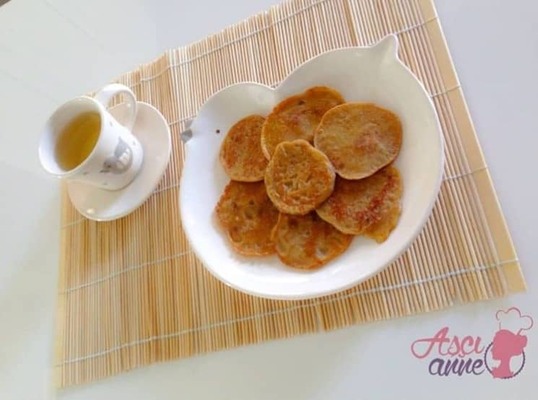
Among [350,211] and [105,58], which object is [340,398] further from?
[105,58]

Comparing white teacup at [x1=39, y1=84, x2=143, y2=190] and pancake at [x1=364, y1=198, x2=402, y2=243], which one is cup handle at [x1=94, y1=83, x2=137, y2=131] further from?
pancake at [x1=364, y1=198, x2=402, y2=243]

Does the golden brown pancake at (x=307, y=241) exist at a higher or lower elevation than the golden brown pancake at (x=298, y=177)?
lower

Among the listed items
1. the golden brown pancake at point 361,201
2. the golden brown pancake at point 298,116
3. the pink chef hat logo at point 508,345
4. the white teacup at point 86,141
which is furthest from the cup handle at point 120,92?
the pink chef hat logo at point 508,345

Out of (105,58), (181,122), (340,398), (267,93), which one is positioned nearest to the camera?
(340,398)

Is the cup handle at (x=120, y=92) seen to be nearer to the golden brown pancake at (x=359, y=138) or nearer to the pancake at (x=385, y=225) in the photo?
the golden brown pancake at (x=359, y=138)

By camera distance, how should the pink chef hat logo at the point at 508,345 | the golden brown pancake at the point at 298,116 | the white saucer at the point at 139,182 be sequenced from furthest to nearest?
the white saucer at the point at 139,182 < the golden brown pancake at the point at 298,116 < the pink chef hat logo at the point at 508,345

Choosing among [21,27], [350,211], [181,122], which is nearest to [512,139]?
[350,211]

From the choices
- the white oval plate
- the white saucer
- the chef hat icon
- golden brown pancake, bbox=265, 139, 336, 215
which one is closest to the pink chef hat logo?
the chef hat icon

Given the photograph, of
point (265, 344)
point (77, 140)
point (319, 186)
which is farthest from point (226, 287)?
point (77, 140)
